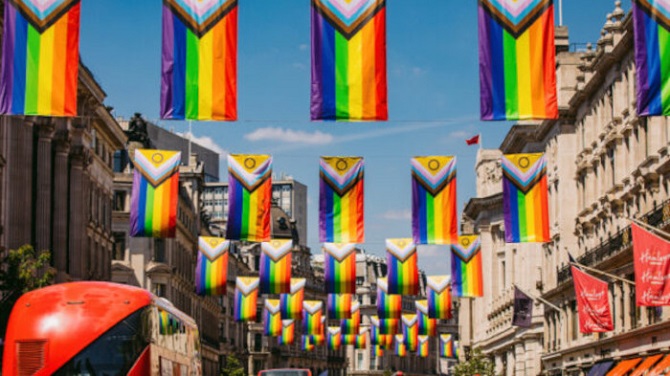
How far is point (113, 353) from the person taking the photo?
95.5 ft

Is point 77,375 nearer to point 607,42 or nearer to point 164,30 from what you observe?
point 164,30

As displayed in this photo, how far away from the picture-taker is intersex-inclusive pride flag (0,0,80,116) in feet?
88.3

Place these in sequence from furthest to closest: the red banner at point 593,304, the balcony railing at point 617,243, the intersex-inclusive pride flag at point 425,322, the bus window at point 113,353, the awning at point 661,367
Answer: the intersex-inclusive pride flag at point 425,322 → the balcony railing at point 617,243 → the red banner at point 593,304 → the awning at point 661,367 → the bus window at point 113,353

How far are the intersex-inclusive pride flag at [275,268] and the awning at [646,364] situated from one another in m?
15.3

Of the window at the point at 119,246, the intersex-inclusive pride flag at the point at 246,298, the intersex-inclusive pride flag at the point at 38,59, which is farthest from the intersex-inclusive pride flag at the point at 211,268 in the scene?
the window at the point at 119,246

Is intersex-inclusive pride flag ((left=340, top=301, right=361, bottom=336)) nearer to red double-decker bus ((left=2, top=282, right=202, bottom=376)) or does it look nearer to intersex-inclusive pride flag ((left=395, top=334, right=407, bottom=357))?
intersex-inclusive pride flag ((left=395, top=334, right=407, bottom=357))

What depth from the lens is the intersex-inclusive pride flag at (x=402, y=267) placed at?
190ft

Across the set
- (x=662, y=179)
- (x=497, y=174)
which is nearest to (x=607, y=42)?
(x=662, y=179)

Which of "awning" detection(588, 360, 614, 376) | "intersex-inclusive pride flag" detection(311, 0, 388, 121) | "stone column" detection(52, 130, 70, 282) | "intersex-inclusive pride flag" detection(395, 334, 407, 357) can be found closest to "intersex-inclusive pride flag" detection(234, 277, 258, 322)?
"stone column" detection(52, 130, 70, 282)

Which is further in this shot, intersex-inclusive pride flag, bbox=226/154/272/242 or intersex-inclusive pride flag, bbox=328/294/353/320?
intersex-inclusive pride flag, bbox=328/294/353/320

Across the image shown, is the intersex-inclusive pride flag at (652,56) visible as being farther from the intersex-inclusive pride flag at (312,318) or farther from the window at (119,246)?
the window at (119,246)

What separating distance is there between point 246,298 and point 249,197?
28.4 metres

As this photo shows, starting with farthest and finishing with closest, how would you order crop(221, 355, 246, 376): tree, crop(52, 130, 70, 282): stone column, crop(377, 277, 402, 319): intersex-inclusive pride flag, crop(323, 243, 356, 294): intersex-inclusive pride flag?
1. crop(221, 355, 246, 376): tree
2. crop(377, 277, 402, 319): intersex-inclusive pride flag
3. crop(52, 130, 70, 282): stone column
4. crop(323, 243, 356, 294): intersex-inclusive pride flag

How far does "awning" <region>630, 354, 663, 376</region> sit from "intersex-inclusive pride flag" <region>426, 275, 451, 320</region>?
19.9m
